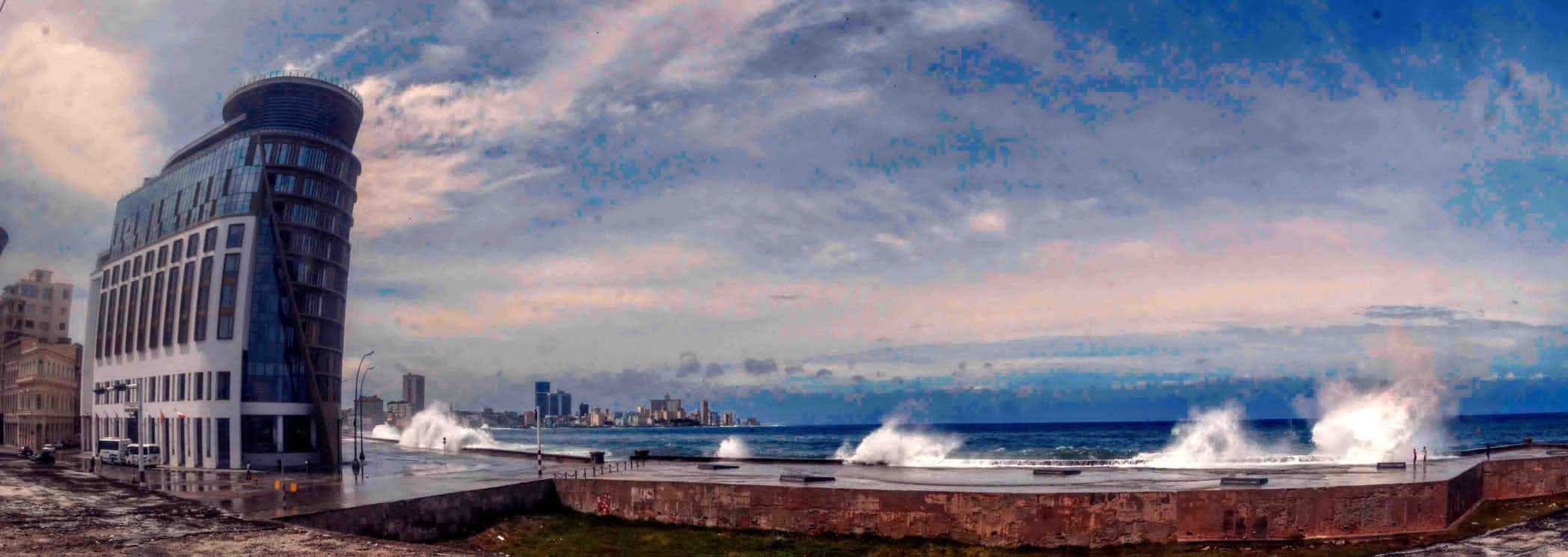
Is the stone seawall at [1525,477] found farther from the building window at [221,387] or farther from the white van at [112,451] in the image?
the white van at [112,451]

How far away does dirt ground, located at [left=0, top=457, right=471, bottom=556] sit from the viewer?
1836 cm

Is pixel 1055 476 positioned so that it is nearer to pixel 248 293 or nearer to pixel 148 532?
pixel 148 532

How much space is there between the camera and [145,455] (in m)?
55.5

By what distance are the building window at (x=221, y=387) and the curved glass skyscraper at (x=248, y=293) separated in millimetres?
73

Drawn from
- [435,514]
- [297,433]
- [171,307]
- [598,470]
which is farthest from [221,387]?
[435,514]

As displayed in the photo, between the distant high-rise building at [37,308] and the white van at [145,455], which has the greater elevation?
the distant high-rise building at [37,308]

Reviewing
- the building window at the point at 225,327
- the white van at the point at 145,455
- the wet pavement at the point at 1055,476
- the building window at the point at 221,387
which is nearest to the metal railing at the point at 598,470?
the wet pavement at the point at 1055,476

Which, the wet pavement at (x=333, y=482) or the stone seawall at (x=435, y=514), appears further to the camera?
the wet pavement at (x=333, y=482)

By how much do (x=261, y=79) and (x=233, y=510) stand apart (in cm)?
4591

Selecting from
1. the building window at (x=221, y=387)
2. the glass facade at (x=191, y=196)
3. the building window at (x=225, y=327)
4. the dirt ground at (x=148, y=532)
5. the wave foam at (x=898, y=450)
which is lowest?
the wave foam at (x=898, y=450)

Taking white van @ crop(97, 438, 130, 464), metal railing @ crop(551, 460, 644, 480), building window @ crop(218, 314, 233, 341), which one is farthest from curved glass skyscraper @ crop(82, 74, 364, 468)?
metal railing @ crop(551, 460, 644, 480)

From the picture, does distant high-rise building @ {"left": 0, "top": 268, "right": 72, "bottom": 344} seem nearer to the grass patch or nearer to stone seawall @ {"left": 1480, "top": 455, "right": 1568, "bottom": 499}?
the grass patch

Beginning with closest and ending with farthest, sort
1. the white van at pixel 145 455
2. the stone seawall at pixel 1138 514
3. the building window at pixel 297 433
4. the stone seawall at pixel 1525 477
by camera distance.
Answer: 1. the stone seawall at pixel 1138 514
2. the stone seawall at pixel 1525 477
3. the white van at pixel 145 455
4. the building window at pixel 297 433

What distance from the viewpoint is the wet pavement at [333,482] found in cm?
3102
